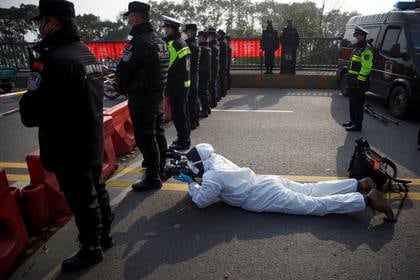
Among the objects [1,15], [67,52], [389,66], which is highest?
[1,15]

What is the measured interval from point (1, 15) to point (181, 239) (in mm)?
23606

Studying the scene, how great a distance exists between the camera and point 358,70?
21.2 ft

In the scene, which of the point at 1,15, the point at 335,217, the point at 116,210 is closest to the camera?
the point at 335,217

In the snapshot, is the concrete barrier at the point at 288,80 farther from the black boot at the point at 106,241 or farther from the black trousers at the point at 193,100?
the black boot at the point at 106,241

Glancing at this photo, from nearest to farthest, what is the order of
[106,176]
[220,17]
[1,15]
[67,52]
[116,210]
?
1. [67,52]
2. [116,210]
3. [106,176]
4. [1,15]
5. [220,17]

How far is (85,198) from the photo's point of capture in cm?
272

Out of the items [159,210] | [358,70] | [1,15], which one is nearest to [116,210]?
[159,210]

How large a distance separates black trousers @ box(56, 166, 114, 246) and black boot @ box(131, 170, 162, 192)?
125 cm

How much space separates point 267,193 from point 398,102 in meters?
5.49

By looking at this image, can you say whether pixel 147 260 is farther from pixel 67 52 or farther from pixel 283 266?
pixel 67 52

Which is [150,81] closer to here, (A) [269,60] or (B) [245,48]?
(A) [269,60]

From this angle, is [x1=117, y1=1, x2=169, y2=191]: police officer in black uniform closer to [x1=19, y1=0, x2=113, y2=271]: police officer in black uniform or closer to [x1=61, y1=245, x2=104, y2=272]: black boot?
[x1=19, y1=0, x2=113, y2=271]: police officer in black uniform

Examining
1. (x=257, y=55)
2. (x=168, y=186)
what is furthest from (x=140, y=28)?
(x=257, y=55)

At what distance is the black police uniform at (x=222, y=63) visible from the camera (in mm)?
9656
